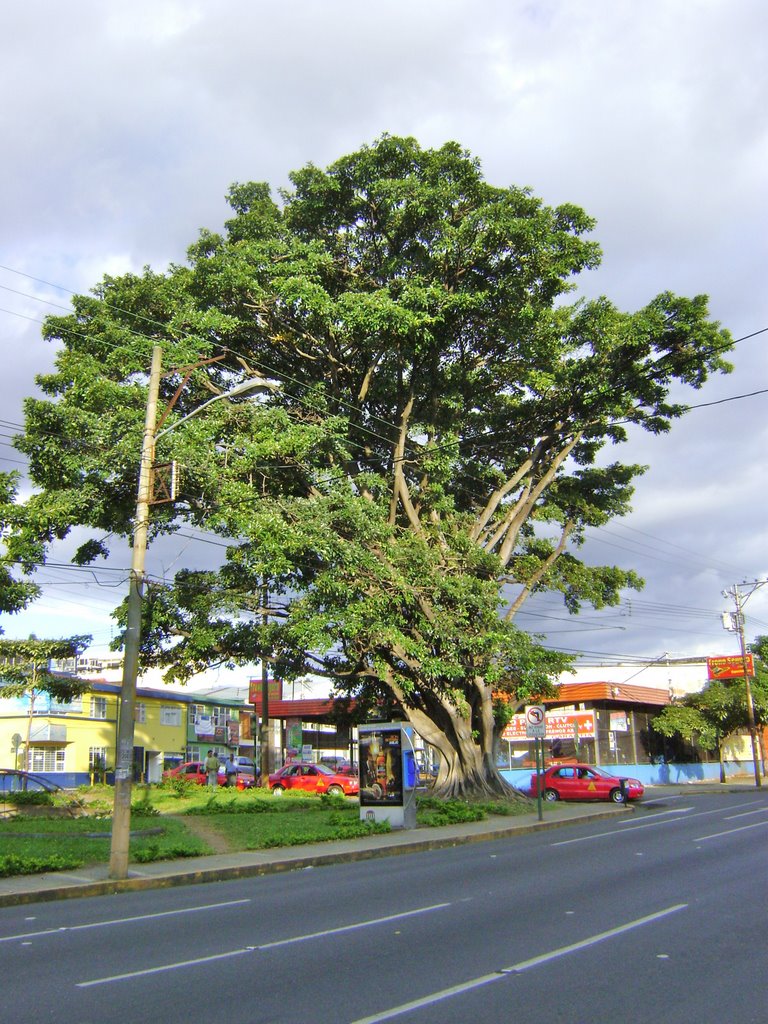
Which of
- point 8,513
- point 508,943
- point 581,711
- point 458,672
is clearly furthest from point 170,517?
point 581,711

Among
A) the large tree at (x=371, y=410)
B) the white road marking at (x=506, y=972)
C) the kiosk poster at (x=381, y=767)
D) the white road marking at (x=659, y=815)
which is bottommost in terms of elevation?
the white road marking at (x=659, y=815)

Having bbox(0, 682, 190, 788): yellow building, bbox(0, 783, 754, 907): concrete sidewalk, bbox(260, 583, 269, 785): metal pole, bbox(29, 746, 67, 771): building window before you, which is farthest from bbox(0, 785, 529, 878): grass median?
bbox(29, 746, 67, 771): building window

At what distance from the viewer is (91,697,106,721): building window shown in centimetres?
5509

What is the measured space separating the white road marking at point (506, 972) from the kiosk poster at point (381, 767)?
41.5 feet

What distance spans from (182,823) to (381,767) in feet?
16.5

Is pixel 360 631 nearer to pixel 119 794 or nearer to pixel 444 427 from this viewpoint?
pixel 444 427

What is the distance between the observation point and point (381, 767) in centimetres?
2256

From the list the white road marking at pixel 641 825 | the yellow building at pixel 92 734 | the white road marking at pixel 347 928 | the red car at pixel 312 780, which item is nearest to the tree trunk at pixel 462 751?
the white road marking at pixel 641 825

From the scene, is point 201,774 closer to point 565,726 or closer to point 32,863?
point 565,726

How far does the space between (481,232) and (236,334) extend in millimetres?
8089

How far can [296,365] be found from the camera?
2962 centimetres

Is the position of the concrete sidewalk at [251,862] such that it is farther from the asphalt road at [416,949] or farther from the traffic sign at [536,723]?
the traffic sign at [536,723]

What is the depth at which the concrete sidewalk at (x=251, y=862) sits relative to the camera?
13.2 m

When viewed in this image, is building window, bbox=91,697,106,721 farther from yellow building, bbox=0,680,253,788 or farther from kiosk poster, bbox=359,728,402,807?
kiosk poster, bbox=359,728,402,807
